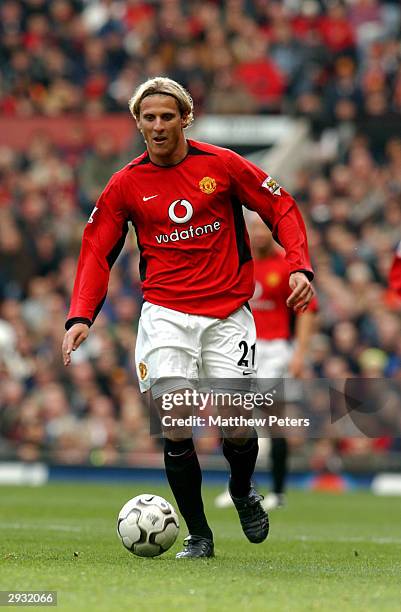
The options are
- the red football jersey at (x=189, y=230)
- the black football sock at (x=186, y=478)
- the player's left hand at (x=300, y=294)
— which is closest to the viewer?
the player's left hand at (x=300, y=294)

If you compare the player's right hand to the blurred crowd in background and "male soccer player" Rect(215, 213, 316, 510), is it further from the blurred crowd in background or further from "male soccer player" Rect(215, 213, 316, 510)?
the blurred crowd in background

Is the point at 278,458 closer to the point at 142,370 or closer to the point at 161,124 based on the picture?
the point at 142,370

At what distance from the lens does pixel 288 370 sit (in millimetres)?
12758

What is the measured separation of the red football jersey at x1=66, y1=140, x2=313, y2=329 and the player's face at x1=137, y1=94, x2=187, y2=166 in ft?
0.47

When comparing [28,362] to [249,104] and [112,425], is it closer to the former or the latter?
[112,425]

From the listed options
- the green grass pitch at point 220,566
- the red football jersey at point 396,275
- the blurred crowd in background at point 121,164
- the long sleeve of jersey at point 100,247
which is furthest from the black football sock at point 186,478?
the blurred crowd in background at point 121,164

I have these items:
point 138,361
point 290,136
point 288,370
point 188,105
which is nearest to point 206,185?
point 188,105

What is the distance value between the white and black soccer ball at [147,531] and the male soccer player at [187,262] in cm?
10

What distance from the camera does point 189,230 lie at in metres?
7.50

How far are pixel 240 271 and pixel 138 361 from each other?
733 millimetres

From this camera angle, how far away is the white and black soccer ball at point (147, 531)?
7406 millimetres

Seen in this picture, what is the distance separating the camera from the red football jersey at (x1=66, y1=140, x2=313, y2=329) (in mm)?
7496

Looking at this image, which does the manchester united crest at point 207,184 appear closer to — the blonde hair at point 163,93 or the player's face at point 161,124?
the player's face at point 161,124

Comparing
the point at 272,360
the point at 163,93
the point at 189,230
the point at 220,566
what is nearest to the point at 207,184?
the point at 189,230
